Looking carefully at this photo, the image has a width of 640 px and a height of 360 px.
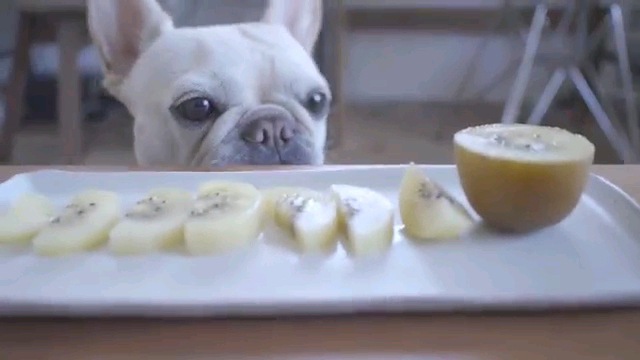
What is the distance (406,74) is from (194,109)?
6.89ft

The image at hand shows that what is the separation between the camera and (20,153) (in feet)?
7.78

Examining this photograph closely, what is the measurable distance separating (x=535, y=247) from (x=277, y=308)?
0.67 ft

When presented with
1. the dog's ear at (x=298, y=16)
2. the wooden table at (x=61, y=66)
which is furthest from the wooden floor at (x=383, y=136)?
the dog's ear at (x=298, y=16)

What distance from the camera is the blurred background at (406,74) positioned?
217 centimetres

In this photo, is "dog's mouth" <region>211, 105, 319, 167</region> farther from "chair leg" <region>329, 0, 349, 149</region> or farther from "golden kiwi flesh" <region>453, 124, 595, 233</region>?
"chair leg" <region>329, 0, 349, 149</region>

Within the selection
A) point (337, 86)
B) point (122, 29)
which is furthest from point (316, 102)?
point (337, 86)

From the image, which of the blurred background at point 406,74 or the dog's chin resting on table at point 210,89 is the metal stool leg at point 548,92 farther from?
the dog's chin resting on table at point 210,89

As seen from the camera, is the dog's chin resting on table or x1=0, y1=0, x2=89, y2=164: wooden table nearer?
the dog's chin resting on table

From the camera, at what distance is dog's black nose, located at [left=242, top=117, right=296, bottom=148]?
93 cm

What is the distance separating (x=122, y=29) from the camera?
1.02m

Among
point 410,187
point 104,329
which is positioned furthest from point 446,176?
point 104,329

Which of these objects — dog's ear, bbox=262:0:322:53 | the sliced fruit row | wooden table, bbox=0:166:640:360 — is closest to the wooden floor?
dog's ear, bbox=262:0:322:53

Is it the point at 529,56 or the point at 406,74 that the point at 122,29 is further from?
the point at 406,74

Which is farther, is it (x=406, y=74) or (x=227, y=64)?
(x=406, y=74)
